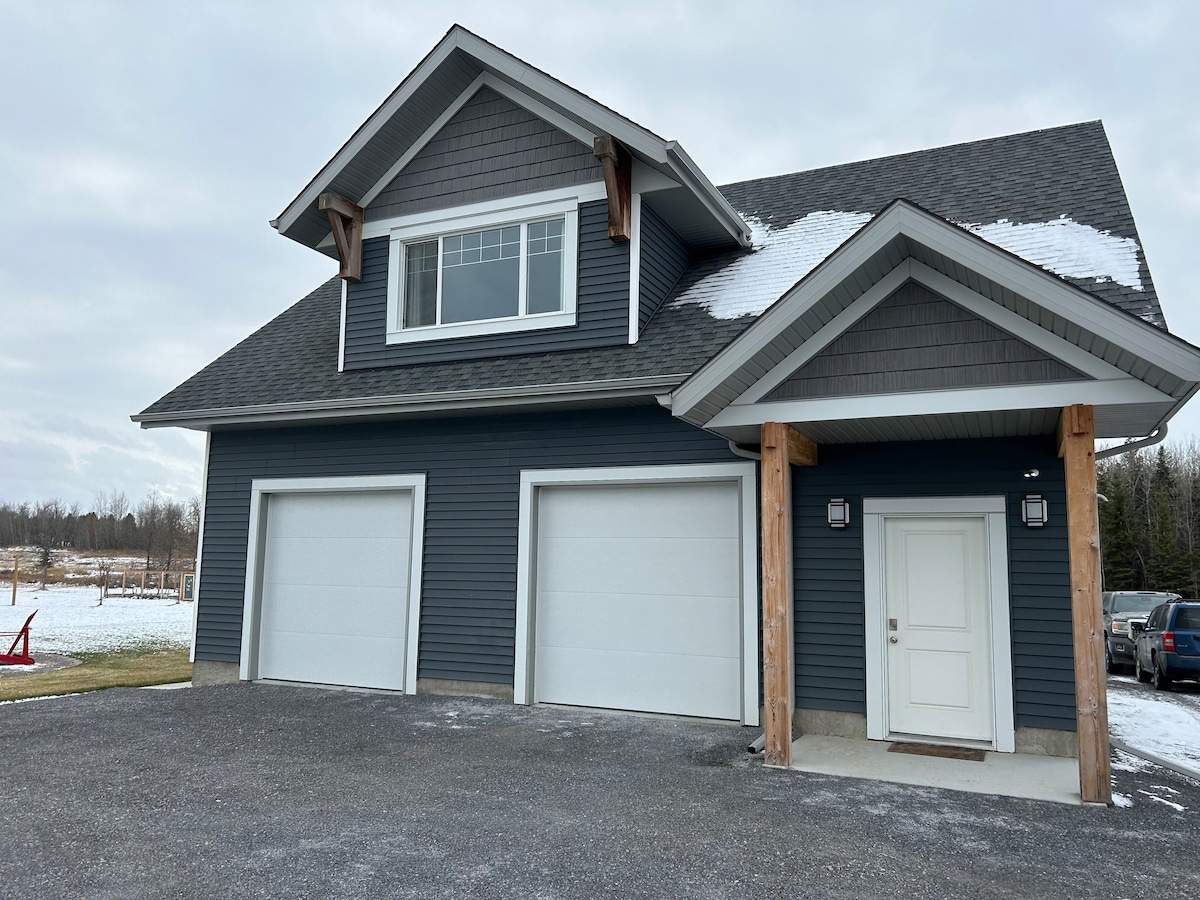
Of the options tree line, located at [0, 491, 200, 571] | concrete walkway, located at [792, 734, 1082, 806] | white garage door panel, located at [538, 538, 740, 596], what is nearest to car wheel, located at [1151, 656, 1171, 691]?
concrete walkway, located at [792, 734, 1082, 806]

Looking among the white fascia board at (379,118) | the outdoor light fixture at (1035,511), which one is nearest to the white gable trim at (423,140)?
the white fascia board at (379,118)

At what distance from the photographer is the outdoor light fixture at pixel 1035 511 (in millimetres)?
6738

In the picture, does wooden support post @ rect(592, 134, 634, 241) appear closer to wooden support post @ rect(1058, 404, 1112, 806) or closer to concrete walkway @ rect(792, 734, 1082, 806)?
wooden support post @ rect(1058, 404, 1112, 806)

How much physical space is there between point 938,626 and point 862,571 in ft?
2.38

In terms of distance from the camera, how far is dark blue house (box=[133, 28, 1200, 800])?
5.80 metres

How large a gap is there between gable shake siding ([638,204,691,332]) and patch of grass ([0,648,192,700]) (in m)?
7.41

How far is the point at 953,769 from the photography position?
241 inches

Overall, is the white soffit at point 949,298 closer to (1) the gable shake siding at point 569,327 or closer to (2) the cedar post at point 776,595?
(2) the cedar post at point 776,595

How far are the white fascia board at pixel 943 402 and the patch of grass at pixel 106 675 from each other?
26.7ft

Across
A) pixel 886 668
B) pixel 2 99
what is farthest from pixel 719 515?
pixel 2 99

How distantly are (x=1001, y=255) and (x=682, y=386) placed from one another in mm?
2209

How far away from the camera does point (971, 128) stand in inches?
1231

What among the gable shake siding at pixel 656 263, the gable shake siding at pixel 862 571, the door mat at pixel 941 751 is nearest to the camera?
the door mat at pixel 941 751

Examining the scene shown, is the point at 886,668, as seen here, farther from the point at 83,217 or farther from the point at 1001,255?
the point at 83,217
